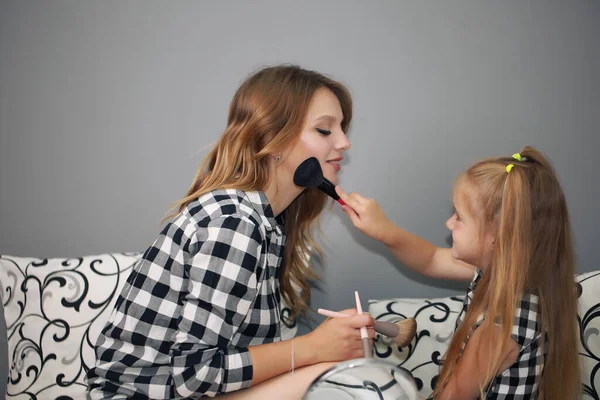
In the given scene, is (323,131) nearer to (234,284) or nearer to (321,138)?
(321,138)

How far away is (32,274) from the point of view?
3.84 feet

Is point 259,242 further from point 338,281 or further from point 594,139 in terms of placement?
point 594,139

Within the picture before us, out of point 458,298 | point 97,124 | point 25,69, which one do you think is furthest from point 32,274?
point 458,298

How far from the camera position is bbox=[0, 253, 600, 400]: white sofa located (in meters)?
1.10

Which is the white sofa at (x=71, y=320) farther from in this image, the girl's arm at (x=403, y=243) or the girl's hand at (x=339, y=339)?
the girl's hand at (x=339, y=339)

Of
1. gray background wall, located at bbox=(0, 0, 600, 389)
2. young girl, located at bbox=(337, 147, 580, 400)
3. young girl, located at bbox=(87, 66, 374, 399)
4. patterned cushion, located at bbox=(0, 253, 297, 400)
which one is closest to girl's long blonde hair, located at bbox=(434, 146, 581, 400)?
young girl, located at bbox=(337, 147, 580, 400)

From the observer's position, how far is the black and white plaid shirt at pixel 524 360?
87cm

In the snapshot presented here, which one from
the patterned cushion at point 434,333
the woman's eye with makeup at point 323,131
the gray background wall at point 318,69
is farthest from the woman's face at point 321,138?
the patterned cushion at point 434,333

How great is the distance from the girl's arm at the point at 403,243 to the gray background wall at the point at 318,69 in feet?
0.43

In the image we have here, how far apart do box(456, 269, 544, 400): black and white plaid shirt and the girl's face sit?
10 centimetres

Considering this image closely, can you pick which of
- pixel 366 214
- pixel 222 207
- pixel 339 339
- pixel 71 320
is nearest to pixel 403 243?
pixel 366 214

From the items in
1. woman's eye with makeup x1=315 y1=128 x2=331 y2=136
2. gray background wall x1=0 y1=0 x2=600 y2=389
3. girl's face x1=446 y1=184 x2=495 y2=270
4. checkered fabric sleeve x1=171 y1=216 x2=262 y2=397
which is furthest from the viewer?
gray background wall x1=0 y1=0 x2=600 y2=389

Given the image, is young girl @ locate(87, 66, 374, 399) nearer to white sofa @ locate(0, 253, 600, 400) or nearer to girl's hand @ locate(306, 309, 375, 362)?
girl's hand @ locate(306, 309, 375, 362)

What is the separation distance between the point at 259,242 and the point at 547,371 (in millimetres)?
575
